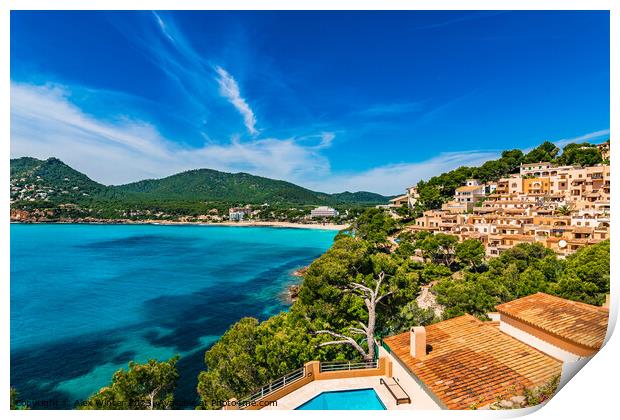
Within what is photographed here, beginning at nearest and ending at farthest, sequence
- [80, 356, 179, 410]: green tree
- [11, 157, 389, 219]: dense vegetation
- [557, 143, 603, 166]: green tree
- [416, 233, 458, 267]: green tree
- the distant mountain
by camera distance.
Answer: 1. [80, 356, 179, 410]: green tree
2. [416, 233, 458, 267]: green tree
3. [557, 143, 603, 166]: green tree
4. [11, 157, 389, 219]: dense vegetation
5. the distant mountain

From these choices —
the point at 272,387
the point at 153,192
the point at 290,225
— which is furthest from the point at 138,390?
the point at 153,192

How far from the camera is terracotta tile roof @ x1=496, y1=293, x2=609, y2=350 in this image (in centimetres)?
431

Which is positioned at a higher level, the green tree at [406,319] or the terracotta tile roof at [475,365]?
the terracotta tile roof at [475,365]

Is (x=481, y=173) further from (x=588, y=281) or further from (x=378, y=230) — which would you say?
(x=588, y=281)

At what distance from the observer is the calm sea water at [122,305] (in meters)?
9.84

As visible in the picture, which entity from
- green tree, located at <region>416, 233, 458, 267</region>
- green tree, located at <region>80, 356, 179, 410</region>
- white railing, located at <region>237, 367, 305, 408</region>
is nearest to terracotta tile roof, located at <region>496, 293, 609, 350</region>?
white railing, located at <region>237, 367, 305, 408</region>

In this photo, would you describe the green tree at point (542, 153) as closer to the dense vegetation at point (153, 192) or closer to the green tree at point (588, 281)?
the green tree at point (588, 281)

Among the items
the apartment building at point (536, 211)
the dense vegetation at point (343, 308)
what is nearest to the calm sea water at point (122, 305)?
the dense vegetation at point (343, 308)

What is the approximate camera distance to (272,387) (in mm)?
4867

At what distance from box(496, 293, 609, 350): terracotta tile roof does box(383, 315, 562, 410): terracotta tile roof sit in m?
0.37

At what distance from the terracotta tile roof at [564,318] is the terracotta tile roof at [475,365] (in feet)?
1.21

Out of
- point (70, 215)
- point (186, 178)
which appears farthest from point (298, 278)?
point (186, 178)

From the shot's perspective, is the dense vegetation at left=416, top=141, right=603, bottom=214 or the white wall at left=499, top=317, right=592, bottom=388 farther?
the dense vegetation at left=416, top=141, right=603, bottom=214

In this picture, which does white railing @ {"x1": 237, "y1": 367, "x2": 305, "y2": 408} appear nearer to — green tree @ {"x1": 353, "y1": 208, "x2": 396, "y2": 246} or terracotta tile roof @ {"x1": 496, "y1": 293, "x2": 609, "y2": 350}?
terracotta tile roof @ {"x1": 496, "y1": 293, "x2": 609, "y2": 350}
